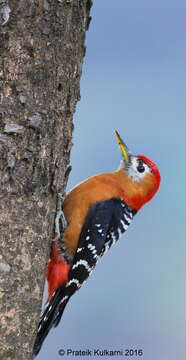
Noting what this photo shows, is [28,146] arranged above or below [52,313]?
above

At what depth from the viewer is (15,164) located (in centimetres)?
243

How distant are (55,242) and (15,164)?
899 millimetres

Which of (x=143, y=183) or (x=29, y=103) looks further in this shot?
(x=143, y=183)

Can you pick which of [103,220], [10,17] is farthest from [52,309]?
[10,17]

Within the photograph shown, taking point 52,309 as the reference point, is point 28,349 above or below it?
above

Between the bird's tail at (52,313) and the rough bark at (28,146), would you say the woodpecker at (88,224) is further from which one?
the rough bark at (28,146)

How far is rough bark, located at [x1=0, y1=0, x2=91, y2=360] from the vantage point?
240 cm

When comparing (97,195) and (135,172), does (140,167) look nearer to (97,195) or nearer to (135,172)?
(135,172)

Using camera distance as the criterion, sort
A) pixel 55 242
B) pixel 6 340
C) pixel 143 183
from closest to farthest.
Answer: pixel 6 340 < pixel 55 242 < pixel 143 183

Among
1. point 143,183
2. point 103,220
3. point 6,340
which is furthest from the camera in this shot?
point 143,183

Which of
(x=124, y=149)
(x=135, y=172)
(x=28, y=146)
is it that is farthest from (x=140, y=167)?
(x=28, y=146)

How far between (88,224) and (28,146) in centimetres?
109

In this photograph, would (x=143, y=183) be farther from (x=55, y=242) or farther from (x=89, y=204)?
(x=55, y=242)

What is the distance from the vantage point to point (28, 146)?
8.11 ft
